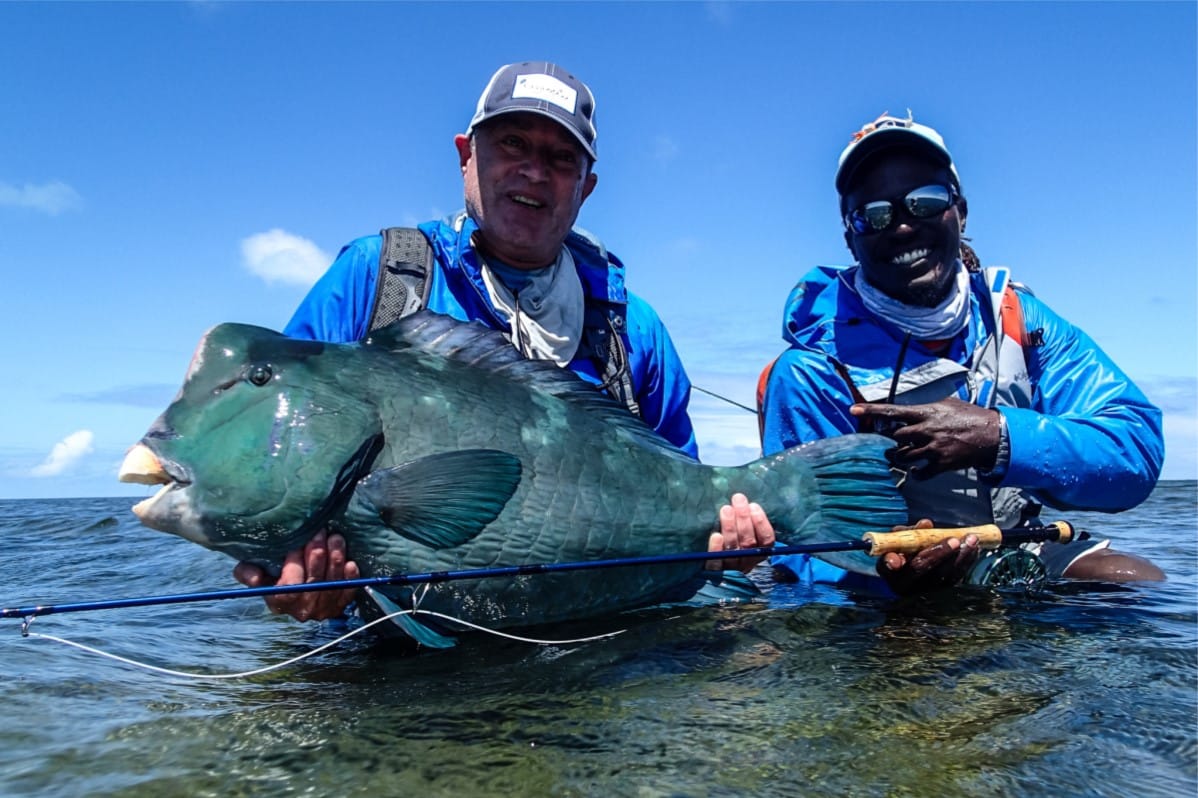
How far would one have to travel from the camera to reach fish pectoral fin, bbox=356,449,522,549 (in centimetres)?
306

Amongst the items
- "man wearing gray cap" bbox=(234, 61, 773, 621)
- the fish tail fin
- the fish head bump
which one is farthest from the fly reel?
the fish head bump

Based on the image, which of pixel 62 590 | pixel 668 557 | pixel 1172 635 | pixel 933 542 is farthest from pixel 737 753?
pixel 62 590

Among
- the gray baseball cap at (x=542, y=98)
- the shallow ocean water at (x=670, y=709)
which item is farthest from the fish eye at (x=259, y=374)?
the gray baseball cap at (x=542, y=98)

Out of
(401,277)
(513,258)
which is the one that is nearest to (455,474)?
(401,277)

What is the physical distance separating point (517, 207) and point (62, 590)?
487cm

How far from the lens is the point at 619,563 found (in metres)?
3.25

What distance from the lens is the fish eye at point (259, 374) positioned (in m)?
3.09

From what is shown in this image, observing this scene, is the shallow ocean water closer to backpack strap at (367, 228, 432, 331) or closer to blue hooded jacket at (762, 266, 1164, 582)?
blue hooded jacket at (762, 266, 1164, 582)

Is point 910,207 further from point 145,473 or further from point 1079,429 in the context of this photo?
point 145,473

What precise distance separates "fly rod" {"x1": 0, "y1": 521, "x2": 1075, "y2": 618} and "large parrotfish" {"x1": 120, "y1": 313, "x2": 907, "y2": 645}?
0.33ft

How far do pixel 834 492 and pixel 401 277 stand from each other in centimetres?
202

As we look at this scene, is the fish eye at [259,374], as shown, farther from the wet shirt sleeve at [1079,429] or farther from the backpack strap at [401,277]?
the wet shirt sleeve at [1079,429]

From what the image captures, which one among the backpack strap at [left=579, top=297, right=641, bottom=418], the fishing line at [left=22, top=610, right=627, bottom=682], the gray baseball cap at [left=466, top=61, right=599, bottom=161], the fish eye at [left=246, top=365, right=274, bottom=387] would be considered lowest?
the fishing line at [left=22, top=610, right=627, bottom=682]

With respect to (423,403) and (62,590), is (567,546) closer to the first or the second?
(423,403)
